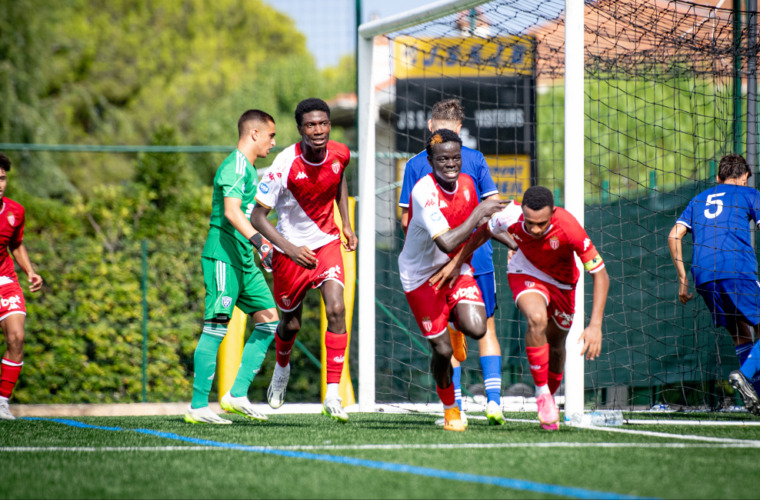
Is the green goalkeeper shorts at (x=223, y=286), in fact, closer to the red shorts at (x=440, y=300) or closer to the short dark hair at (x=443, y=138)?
the red shorts at (x=440, y=300)

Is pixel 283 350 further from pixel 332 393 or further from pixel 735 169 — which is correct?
pixel 735 169

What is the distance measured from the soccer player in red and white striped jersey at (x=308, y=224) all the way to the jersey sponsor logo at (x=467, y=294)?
2.83ft

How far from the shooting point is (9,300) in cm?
714

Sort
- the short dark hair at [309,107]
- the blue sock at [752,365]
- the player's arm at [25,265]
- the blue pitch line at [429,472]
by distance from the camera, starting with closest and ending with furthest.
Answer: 1. the blue pitch line at [429,472]
2. the short dark hair at [309,107]
3. the blue sock at [752,365]
4. the player's arm at [25,265]

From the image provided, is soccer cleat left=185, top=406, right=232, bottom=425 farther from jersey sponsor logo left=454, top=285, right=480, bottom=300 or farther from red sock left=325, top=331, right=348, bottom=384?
jersey sponsor logo left=454, top=285, right=480, bottom=300

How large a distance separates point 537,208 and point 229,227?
7.70 feet

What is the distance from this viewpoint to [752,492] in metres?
3.38

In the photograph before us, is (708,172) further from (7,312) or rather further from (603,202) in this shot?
(7,312)

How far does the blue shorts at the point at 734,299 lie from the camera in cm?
691

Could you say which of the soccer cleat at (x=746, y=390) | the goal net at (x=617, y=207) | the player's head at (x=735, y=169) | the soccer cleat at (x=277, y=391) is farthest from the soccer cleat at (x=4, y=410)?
the player's head at (x=735, y=169)

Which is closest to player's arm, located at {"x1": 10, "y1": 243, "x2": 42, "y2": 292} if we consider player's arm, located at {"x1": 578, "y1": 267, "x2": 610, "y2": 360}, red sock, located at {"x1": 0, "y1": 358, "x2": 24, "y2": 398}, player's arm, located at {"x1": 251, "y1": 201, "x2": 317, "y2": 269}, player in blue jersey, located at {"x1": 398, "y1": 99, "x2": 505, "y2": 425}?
red sock, located at {"x1": 0, "y1": 358, "x2": 24, "y2": 398}

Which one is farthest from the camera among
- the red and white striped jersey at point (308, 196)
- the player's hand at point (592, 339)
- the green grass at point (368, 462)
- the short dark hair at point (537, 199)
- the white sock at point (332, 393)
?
the red and white striped jersey at point (308, 196)

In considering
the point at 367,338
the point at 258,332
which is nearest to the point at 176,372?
the point at 367,338

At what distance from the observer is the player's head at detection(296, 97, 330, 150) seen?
5.96 meters
